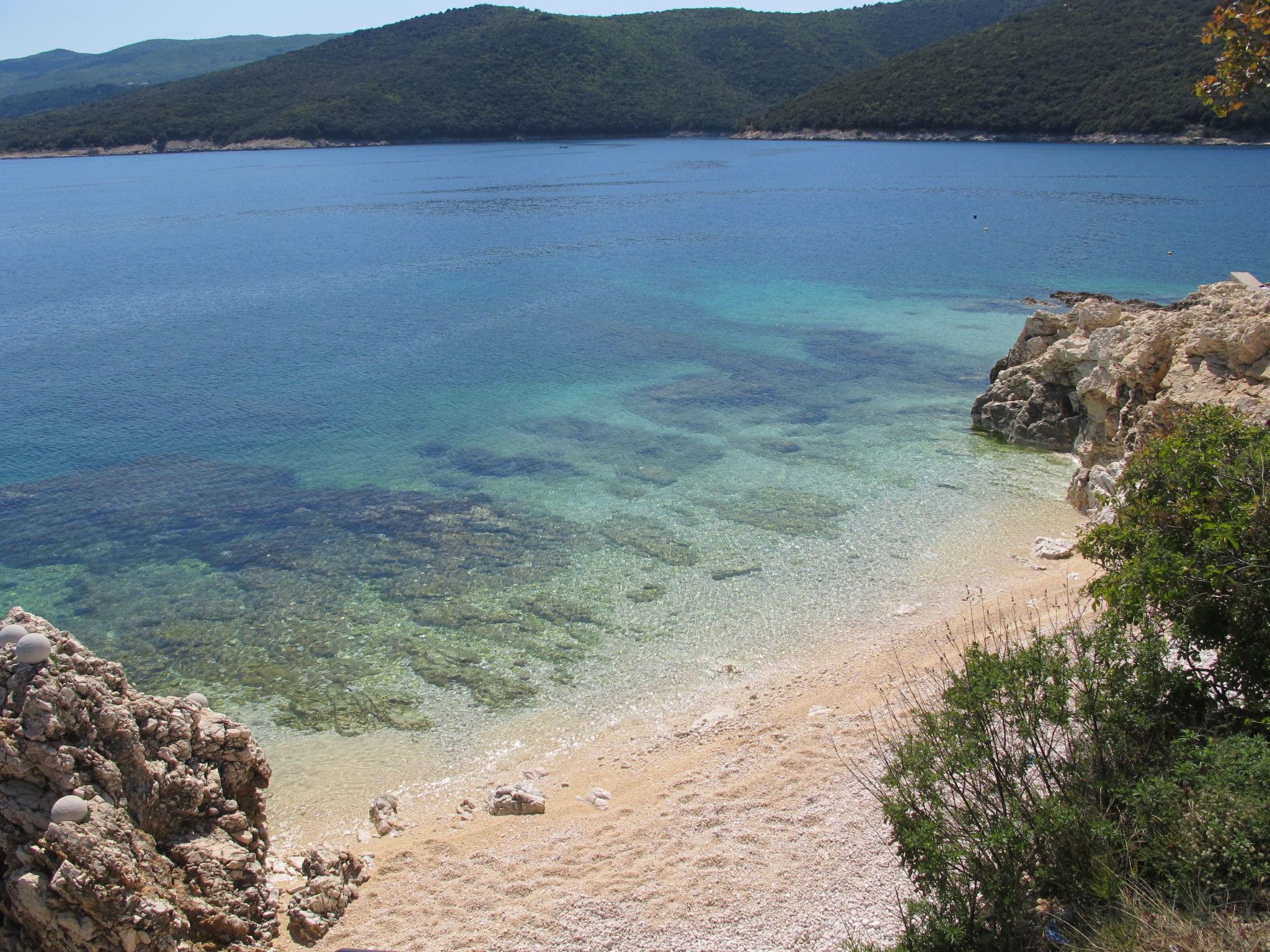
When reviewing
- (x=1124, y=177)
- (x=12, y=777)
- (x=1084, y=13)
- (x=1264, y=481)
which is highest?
(x=1084, y=13)

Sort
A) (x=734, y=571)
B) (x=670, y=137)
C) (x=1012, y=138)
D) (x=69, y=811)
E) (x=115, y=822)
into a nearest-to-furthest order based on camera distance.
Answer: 1. (x=69, y=811)
2. (x=115, y=822)
3. (x=734, y=571)
4. (x=1012, y=138)
5. (x=670, y=137)

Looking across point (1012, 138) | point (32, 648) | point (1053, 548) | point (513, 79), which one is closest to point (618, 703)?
point (32, 648)

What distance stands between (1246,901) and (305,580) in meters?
12.8

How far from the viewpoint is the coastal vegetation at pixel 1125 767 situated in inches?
211

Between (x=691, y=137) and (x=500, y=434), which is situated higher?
(x=691, y=137)

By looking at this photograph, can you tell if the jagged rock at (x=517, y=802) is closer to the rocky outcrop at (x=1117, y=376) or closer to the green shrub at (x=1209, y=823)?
the green shrub at (x=1209, y=823)

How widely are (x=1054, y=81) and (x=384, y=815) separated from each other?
110m

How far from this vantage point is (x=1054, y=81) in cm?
9681

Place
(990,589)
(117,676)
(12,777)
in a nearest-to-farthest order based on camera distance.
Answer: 1. (12,777)
2. (117,676)
3. (990,589)

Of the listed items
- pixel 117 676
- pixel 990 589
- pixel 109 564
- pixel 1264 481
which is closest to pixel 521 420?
pixel 109 564

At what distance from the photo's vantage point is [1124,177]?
6562 cm

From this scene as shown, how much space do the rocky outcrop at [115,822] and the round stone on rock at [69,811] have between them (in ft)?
0.04

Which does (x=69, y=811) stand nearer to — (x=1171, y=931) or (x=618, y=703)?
(x=618, y=703)

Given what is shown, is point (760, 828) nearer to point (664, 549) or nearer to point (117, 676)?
point (117, 676)
